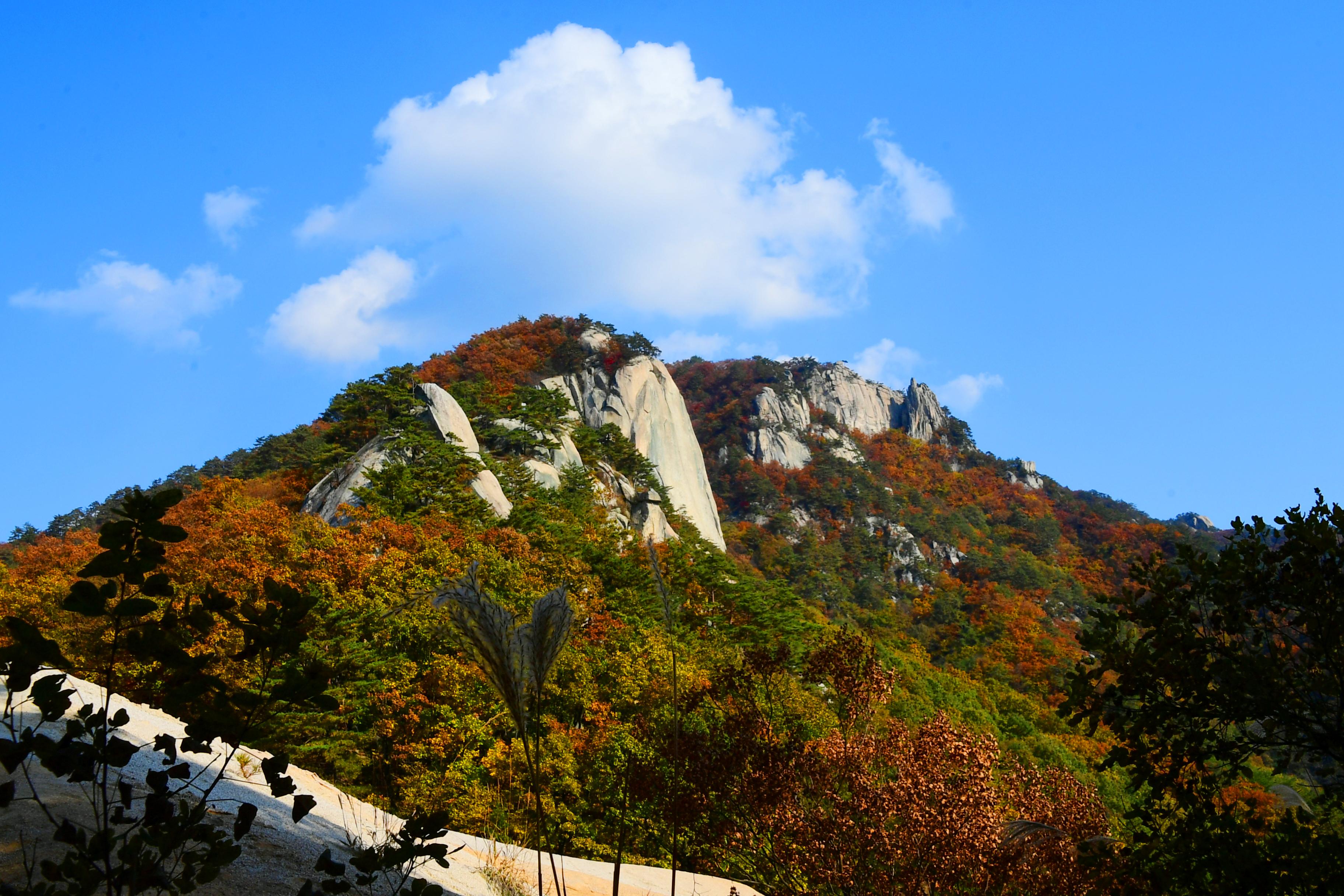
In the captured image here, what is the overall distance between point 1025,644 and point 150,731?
44.8 metres

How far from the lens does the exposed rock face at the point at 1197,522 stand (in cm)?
8788

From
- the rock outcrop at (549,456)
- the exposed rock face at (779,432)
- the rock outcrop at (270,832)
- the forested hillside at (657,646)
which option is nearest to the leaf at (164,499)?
the forested hillside at (657,646)

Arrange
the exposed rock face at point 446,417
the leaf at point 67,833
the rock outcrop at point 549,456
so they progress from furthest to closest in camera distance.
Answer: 1. the rock outcrop at point 549,456
2. the exposed rock face at point 446,417
3. the leaf at point 67,833

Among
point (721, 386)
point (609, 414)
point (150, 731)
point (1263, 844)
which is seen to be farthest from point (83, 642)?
point (721, 386)

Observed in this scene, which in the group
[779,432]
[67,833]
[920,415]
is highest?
[920,415]

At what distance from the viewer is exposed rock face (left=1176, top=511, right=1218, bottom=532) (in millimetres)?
87875

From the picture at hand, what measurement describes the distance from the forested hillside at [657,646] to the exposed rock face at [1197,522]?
751 inches

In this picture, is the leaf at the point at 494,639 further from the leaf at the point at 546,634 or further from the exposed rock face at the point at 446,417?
the exposed rock face at the point at 446,417

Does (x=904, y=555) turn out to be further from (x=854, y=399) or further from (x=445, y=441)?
(x=445, y=441)

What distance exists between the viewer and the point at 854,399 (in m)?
101

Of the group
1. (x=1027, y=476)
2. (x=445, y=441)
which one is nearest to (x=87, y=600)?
(x=445, y=441)

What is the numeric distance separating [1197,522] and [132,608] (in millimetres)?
107437

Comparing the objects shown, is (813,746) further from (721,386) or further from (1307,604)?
(721,386)

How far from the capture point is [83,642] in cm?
1827
